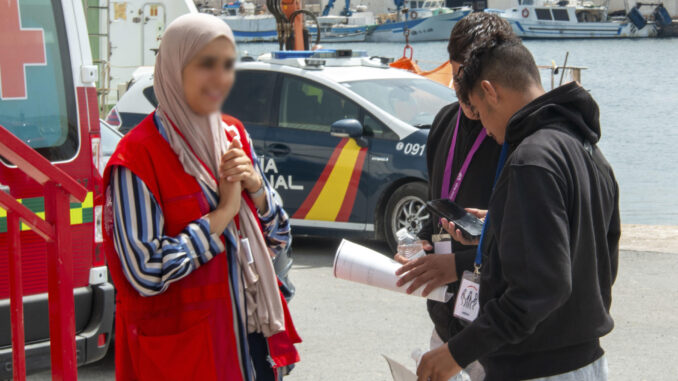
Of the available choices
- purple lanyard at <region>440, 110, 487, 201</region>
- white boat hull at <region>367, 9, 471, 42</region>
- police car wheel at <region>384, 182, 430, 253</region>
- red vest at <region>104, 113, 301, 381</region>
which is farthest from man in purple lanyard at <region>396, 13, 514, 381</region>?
white boat hull at <region>367, 9, 471, 42</region>

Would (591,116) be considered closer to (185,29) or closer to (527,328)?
(527,328)

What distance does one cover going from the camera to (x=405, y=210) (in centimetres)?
806

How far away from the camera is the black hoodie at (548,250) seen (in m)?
2.27

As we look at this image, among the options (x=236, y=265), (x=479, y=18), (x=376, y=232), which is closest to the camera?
(x=236, y=265)

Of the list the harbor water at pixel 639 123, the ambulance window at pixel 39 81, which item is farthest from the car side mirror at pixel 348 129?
the ambulance window at pixel 39 81

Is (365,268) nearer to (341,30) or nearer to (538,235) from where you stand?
(538,235)

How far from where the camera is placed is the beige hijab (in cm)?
251

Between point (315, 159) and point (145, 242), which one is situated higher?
point (145, 242)

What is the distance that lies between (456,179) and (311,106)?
5.31 meters

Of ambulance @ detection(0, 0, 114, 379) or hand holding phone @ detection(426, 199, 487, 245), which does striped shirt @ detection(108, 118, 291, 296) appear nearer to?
hand holding phone @ detection(426, 199, 487, 245)

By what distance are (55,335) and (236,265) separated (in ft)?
2.29

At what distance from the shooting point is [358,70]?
8.85 meters

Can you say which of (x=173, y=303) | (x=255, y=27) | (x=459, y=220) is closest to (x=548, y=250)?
(x=459, y=220)

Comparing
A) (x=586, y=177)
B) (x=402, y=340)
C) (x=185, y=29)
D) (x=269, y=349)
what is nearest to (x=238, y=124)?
(x=185, y=29)
